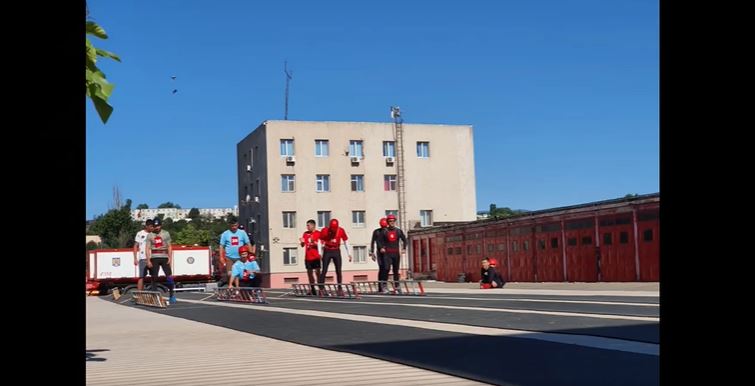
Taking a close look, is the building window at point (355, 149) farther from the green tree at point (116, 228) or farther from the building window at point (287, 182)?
the green tree at point (116, 228)

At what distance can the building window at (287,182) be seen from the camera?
63.5 m

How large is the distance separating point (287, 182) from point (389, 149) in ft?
27.7

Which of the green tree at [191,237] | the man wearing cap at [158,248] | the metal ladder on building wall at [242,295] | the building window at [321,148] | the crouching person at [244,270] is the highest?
the building window at [321,148]

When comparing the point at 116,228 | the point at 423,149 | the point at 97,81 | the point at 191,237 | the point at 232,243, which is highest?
the point at 423,149

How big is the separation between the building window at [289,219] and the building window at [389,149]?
8597 millimetres

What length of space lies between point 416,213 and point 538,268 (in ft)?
107

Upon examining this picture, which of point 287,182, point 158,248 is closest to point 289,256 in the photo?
point 287,182

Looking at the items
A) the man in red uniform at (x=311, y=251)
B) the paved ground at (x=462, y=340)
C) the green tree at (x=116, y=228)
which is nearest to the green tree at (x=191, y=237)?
the green tree at (x=116, y=228)

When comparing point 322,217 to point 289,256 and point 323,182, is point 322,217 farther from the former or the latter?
point 289,256

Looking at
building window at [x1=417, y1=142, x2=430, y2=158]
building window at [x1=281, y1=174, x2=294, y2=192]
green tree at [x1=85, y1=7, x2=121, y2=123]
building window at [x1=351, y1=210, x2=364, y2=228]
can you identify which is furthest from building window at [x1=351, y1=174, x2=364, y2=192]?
green tree at [x1=85, y1=7, x2=121, y2=123]

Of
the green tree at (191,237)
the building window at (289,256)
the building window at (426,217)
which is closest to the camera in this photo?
the building window at (289,256)

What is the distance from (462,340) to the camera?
7.63 metres
